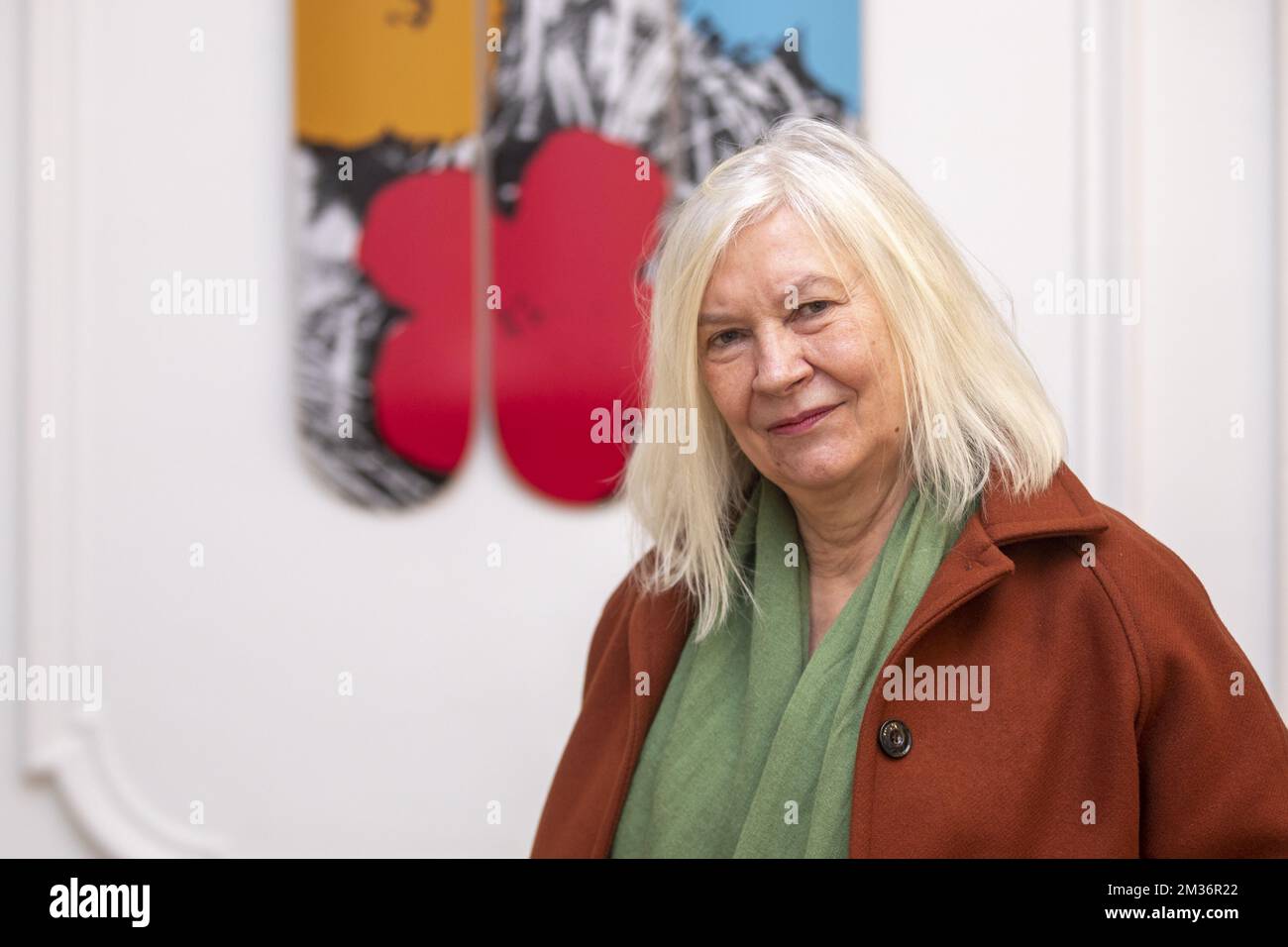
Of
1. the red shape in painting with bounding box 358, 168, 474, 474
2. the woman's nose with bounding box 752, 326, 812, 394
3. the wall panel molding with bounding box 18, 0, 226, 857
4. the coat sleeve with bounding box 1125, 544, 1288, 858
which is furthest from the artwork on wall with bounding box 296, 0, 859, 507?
the coat sleeve with bounding box 1125, 544, 1288, 858

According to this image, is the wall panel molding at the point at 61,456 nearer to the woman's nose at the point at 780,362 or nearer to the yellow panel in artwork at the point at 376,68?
the yellow panel in artwork at the point at 376,68

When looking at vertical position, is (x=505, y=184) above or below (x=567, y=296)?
above

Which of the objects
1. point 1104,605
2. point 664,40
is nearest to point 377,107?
point 664,40

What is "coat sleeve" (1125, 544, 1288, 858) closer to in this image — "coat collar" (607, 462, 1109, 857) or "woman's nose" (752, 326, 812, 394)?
"coat collar" (607, 462, 1109, 857)

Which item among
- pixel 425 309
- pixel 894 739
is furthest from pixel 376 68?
pixel 894 739

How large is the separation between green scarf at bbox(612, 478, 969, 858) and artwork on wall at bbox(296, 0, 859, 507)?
0.63 metres

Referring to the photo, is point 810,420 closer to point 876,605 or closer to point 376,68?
point 876,605

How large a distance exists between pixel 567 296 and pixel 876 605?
0.88 meters

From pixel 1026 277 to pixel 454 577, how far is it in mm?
1046

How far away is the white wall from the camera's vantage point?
5.84ft

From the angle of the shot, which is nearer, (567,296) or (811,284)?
(811,284)

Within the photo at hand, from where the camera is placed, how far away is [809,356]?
109 centimetres
